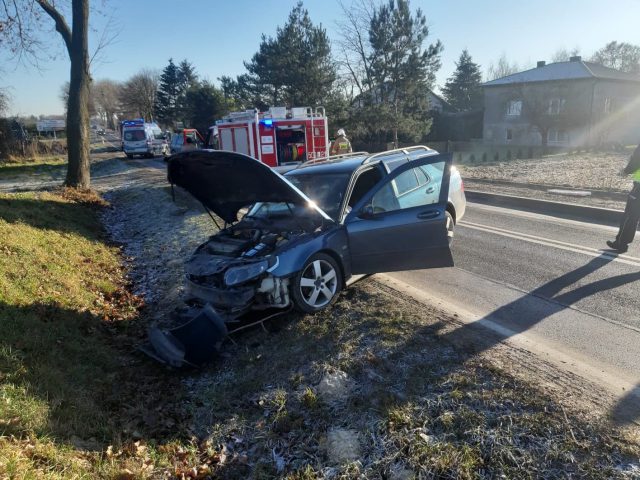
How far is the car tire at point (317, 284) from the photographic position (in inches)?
176

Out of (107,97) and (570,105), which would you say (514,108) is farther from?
(107,97)

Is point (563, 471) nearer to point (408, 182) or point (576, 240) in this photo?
point (408, 182)

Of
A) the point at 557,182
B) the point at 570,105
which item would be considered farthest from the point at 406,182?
the point at 570,105

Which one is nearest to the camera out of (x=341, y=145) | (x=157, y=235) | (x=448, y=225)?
(x=448, y=225)

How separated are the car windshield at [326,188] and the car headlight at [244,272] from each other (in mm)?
1121

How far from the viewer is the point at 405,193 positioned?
5.51 meters

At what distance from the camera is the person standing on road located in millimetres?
6168

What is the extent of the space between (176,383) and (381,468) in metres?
2.12

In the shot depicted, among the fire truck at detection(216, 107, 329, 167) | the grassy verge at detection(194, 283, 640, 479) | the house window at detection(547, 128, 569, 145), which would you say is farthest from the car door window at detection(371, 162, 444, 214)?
the house window at detection(547, 128, 569, 145)

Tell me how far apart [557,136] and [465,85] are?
21162 mm

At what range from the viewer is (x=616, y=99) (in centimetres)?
3950

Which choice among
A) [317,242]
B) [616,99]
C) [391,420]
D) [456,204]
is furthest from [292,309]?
[616,99]

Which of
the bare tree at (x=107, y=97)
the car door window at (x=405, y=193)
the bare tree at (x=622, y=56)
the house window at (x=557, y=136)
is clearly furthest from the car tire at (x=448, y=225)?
the bare tree at (x=107, y=97)

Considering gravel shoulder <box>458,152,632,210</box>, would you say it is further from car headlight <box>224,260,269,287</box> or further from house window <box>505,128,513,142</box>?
house window <box>505,128,513,142</box>
